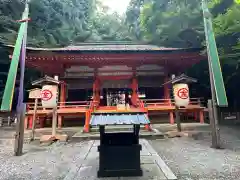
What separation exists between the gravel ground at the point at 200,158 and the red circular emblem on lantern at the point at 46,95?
4.60 metres

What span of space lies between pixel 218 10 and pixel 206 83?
21.2 ft

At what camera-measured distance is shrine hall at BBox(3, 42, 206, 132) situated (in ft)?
34.7

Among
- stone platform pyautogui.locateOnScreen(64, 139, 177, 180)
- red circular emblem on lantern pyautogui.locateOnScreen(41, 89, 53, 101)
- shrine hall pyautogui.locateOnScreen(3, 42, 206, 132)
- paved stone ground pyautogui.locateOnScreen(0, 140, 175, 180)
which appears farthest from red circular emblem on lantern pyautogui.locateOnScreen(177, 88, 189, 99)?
red circular emblem on lantern pyautogui.locateOnScreen(41, 89, 53, 101)

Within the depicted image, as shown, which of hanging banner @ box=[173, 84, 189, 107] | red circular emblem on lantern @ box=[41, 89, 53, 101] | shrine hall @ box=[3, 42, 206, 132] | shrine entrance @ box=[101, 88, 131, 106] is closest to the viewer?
red circular emblem on lantern @ box=[41, 89, 53, 101]

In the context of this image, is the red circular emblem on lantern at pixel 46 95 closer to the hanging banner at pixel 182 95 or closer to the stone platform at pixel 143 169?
the stone platform at pixel 143 169

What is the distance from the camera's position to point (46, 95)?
24.7 feet

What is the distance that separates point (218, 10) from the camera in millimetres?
11773

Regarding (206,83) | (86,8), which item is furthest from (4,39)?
(86,8)

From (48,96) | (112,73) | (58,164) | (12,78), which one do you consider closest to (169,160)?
(58,164)

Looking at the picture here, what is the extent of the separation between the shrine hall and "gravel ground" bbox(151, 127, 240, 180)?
368 centimetres

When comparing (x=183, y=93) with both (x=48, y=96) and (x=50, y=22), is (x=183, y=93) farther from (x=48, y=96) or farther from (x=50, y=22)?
(x=50, y=22)

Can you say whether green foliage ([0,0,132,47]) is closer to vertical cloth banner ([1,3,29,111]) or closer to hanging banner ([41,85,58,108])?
vertical cloth banner ([1,3,29,111])

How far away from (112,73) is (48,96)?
5573mm

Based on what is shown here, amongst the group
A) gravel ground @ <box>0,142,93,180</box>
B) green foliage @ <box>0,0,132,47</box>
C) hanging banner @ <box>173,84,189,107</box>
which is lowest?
gravel ground @ <box>0,142,93,180</box>
